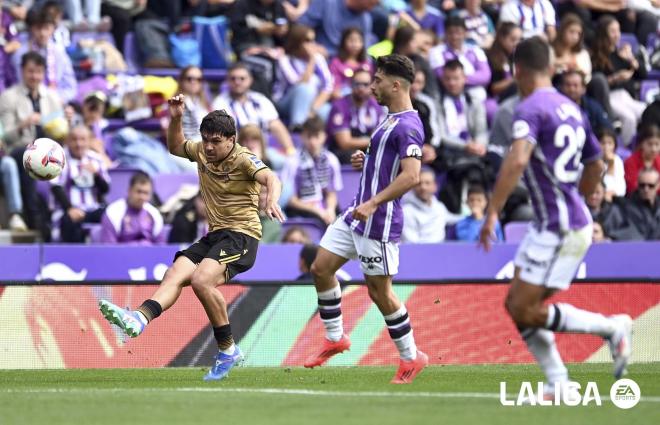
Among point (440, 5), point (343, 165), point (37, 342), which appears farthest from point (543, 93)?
point (440, 5)

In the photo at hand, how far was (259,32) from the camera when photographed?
755 inches

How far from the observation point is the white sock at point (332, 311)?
1083 cm

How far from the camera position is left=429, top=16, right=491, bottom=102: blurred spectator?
18406 mm

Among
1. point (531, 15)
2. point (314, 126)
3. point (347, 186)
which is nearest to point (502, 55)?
point (531, 15)

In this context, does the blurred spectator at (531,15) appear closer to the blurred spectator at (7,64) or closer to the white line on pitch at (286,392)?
the blurred spectator at (7,64)

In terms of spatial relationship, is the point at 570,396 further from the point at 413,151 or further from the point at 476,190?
the point at 476,190

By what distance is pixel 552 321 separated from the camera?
8.55 metres

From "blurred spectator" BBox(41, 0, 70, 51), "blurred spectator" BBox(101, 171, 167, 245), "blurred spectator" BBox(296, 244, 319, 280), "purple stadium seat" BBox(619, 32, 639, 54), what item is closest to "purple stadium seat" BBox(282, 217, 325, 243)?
"blurred spectator" BBox(296, 244, 319, 280)

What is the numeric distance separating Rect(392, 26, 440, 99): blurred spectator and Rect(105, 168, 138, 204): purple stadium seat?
4.05m

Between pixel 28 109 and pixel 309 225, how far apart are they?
12.5 ft

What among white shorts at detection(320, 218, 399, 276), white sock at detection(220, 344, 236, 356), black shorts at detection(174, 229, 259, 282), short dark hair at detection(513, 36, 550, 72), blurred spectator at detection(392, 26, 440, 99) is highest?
short dark hair at detection(513, 36, 550, 72)

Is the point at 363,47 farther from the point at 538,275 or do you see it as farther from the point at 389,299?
the point at 538,275

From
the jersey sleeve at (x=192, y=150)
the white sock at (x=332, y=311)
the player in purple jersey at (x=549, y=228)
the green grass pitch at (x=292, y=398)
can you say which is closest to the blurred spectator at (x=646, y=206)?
the green grass pitch at (x=292, y=398)

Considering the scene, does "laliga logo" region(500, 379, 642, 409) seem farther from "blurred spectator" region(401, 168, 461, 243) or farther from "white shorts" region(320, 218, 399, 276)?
"blurred spectator" region(401, 168, 461, 243)
